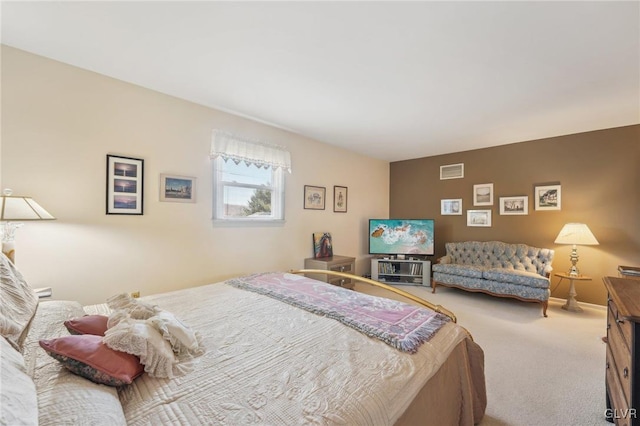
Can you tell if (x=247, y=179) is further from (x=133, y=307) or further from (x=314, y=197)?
(x=133, y=307)

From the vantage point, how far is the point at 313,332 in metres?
1.45

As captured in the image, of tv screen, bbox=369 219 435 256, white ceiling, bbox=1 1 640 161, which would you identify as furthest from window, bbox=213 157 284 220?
tv screen, bbox=369 219 435 256

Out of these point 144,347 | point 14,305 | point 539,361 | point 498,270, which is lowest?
point 539,361

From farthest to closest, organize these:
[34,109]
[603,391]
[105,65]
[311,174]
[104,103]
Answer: [311,174]
[104,103]
[105,65]
[34,109]
[603,391]

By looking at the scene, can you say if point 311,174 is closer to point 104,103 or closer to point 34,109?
point 104,103

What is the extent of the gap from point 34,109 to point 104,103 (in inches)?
18.4

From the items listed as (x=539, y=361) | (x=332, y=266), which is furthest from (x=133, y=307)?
(x=539, y=361)

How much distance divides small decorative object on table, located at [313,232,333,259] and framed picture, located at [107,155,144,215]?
243 centimetres

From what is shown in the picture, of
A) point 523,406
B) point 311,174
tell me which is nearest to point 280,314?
point 523,406

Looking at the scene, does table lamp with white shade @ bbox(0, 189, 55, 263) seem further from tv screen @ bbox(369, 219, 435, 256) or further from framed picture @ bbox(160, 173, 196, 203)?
tv screen @ bbox(369, 219, 435, 256)

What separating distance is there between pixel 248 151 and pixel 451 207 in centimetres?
395

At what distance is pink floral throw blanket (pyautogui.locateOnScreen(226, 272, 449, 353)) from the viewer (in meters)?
1.39

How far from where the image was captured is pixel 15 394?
2.02 feet

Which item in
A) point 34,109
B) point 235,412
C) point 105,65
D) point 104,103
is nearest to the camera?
point 235,412
